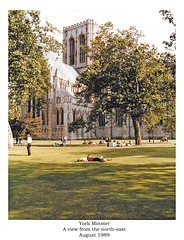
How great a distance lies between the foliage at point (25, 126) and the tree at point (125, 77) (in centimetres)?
488

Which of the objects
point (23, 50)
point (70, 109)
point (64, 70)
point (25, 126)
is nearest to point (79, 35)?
point (70, 109)

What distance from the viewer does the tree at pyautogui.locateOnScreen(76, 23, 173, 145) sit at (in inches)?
682

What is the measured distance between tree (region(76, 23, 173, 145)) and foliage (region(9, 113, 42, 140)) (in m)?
4.88

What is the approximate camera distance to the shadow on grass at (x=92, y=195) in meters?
3.79

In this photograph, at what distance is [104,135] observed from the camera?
875 inches

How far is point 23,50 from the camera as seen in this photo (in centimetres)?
1162

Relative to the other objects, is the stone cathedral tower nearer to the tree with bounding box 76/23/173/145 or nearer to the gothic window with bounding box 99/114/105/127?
the tree with bounding box 76/23/173/145

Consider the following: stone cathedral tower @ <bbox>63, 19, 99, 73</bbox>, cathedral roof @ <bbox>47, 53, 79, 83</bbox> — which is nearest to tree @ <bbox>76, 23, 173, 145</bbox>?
stone cathedral tower @ <bbox>63, 19, 99, 73</bbox>

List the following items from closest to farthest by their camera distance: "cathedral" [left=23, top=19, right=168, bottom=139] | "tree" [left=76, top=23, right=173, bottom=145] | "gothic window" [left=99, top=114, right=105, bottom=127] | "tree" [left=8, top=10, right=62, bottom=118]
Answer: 1. "tree" [left=8, top=10, right=62, bottom=118]
2. "tree" [left=76, top=23, right=173, bottom=145]
3. "gothic window" [left=99, top=114, right=105, bottom=127]
4. "cathedral" [left=23, top=19, right=168, bottom=139]

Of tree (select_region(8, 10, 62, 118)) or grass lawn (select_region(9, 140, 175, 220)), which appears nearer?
grass lawn (select_region(9, 140, 175, 220))

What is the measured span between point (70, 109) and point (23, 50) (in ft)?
66.7

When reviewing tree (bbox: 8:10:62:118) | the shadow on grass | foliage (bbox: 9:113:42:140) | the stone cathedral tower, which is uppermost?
the stone cathedral tower

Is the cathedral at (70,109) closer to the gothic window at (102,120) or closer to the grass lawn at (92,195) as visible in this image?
the gothic window at (102,120)

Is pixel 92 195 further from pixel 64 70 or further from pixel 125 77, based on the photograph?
pixel 64 70
